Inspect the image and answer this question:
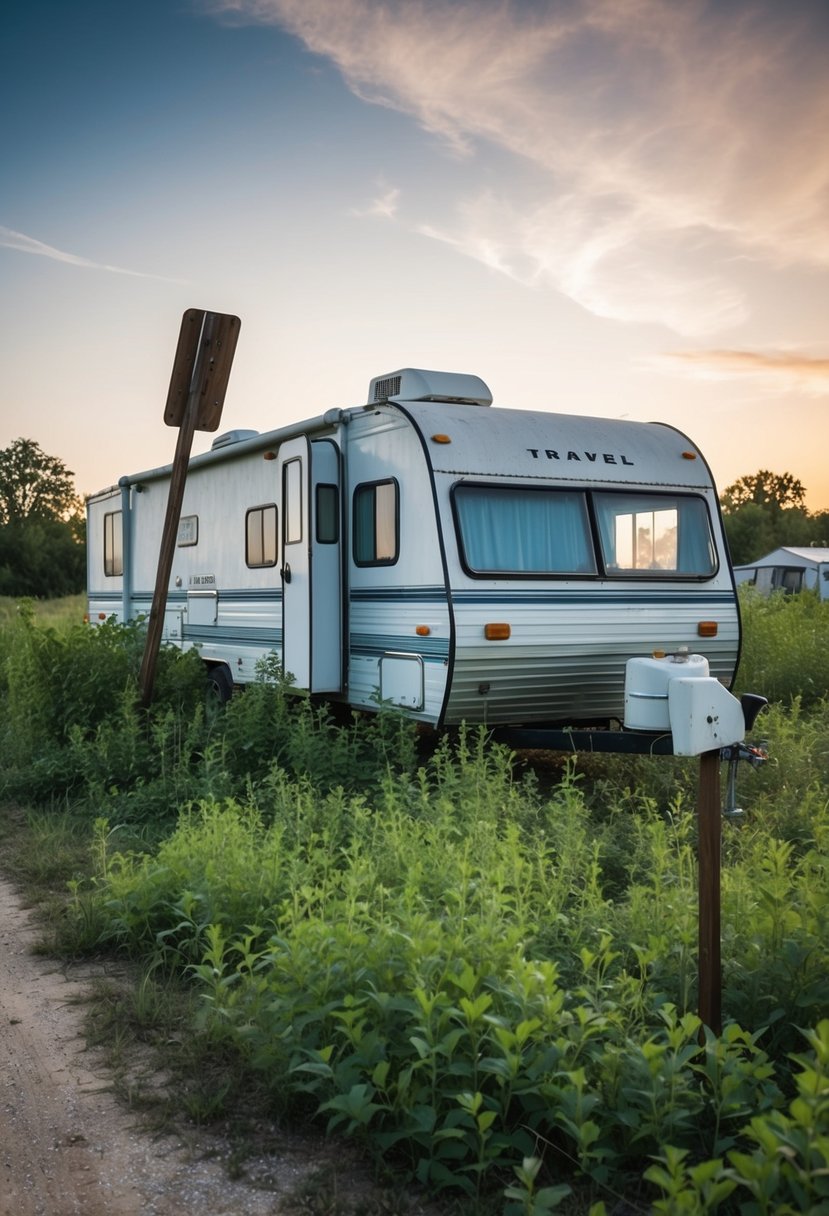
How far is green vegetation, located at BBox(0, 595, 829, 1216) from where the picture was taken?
2836 millimetres

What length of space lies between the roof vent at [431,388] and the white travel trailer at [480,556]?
0.04 ft

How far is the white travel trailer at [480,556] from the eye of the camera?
24.6 ft

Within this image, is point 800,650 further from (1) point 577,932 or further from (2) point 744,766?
(1) point 577,932

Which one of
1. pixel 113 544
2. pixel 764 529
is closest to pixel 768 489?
pixel 764 529

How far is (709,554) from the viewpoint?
28.6 ft

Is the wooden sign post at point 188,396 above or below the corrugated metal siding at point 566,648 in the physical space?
above

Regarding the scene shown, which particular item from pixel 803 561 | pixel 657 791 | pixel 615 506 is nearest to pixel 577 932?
pixel 657 791

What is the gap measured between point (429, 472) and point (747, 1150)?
5.21 meters

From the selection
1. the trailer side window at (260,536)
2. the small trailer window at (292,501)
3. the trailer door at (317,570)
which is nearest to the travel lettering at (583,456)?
the trailer door at (317,570)

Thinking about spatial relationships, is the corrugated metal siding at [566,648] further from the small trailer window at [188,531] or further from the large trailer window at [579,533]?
the small trailer window at [188,531]

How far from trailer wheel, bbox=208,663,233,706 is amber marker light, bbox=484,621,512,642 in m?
3.91

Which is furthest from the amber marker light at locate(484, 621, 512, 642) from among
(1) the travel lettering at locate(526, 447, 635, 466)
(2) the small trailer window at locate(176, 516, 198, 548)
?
(2) the small trailer window at locate(176, 516, 198, 548)

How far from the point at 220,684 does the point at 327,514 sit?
2.96 metres

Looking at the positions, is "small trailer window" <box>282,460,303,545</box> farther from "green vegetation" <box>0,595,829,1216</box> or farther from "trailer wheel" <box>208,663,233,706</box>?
"green vegetation" <box>0,595,829,1216</box>
